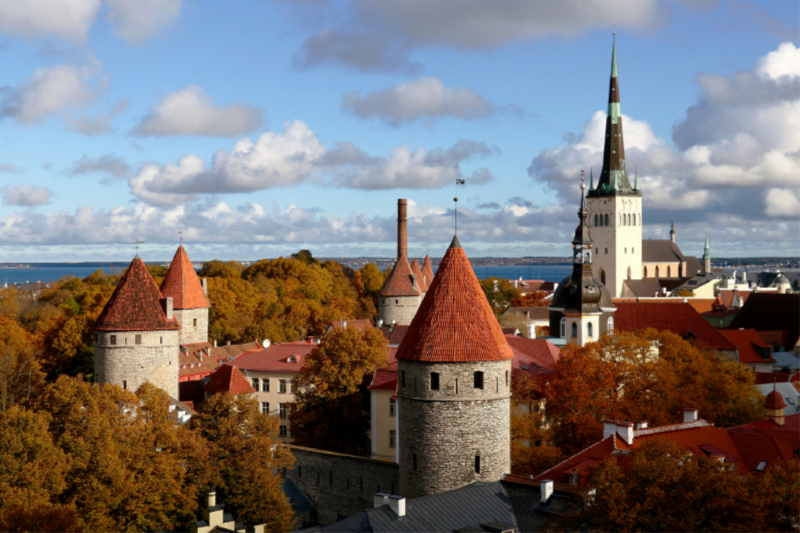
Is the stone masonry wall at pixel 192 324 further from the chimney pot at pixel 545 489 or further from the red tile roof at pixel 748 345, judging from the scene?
the red tile roof at pixel 748 345

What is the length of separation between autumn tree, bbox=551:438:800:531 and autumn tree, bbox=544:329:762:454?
14791 mm

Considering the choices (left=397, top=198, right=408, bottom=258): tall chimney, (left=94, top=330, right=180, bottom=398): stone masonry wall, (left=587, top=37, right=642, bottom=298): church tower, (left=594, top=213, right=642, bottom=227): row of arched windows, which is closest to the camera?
(left=94, top=330, right=180, bottom=398): stone masonry wall

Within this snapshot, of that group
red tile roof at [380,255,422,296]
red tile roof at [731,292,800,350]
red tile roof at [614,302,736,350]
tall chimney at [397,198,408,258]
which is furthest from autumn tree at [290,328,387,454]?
red tile roof at [731,292,800,350]

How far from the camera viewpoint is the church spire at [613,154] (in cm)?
10562

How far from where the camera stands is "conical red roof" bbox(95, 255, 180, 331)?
37.5 m

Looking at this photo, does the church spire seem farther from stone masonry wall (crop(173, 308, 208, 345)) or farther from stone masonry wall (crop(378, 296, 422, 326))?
stone masonry wall (crop(173, 308, 208, 345))

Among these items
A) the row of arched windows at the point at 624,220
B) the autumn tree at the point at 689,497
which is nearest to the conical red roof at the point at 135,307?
the autumn tree at the point at 689,497

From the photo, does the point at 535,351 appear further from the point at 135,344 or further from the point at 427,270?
the point at 427,270

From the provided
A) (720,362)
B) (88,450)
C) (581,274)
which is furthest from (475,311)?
(581,274)

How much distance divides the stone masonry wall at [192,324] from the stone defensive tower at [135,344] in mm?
11228

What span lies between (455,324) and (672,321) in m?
37.8

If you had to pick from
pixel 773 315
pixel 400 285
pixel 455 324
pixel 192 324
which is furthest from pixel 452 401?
pixel 773 315

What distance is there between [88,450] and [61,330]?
25327 millimetres

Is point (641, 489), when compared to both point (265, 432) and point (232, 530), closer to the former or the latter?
point (232, 530)
